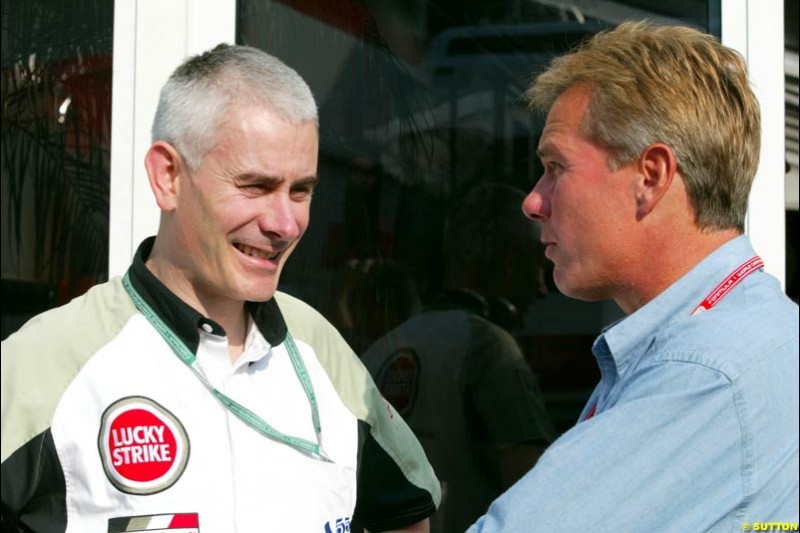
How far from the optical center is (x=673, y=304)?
1.42 m

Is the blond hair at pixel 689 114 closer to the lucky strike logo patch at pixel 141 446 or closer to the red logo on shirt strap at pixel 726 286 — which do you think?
the red logo on shirt strap at pixel 726 286

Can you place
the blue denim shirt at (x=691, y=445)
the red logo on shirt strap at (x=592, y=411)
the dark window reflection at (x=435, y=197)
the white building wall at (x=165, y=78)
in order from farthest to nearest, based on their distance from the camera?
the dark window reflection at (x=435, y=197) → the white building wall at (x=165, y=78) → the red logo on shirt strap at (x=592, y=411) → the blue denim shirt at (x=691, y=445)

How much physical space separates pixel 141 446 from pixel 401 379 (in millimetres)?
1028

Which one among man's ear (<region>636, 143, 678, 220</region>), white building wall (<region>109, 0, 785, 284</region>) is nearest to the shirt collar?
man's ear (<region>636, 143, 678, 220</region>)

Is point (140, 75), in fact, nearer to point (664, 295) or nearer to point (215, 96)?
point (215, 96)

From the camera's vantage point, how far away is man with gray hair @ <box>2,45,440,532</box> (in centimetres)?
159

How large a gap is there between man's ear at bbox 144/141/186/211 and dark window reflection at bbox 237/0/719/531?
0.78 metres

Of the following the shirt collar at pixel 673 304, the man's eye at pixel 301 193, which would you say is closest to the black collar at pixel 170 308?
the man's eye at pixel 301 193

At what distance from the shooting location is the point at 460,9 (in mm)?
2727

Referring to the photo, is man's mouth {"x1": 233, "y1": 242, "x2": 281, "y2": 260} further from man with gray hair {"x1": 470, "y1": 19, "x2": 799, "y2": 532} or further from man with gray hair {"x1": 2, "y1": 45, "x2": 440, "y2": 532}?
man with gray hair {"x1": 470, "y1": 19, "x2": 799, "y2": 532}

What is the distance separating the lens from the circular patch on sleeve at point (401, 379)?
2.54m

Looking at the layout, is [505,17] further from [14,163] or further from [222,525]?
[222,525]

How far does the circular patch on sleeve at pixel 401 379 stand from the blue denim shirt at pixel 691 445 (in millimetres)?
1194

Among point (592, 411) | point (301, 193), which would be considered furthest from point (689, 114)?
point (301, 193)
